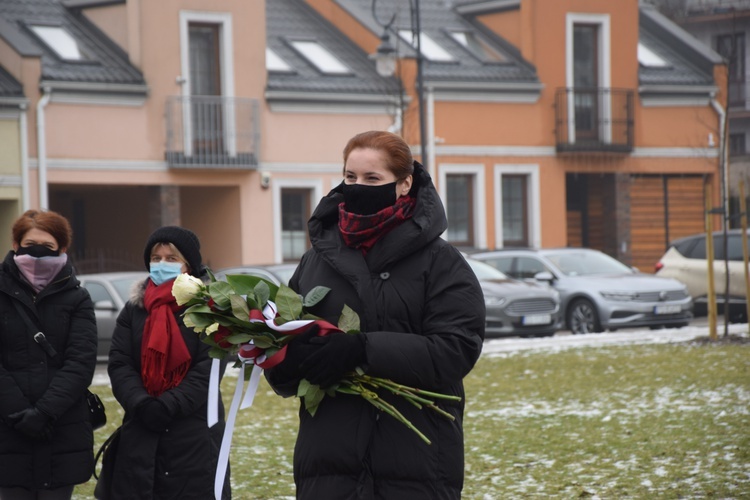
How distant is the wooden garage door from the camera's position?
3550 centimetres

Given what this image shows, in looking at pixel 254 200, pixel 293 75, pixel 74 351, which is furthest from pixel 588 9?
pixel 74 351

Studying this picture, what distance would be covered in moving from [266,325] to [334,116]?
87.0ft

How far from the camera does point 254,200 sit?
98.5ft

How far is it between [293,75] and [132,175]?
4803mm

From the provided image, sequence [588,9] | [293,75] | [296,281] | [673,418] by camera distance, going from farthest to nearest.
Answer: [588,9], [293,75], [673,418], [296,281]

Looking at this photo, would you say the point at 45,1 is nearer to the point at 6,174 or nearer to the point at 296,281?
the point at 6,174

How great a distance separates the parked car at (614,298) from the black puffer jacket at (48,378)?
53.1 ft

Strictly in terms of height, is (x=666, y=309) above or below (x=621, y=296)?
below

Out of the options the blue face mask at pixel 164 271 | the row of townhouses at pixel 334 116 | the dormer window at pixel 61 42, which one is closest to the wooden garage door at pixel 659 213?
the row of townhouses at pixel 334 116

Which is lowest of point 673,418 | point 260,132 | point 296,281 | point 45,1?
point 673,418

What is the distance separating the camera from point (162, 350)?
6.16 m

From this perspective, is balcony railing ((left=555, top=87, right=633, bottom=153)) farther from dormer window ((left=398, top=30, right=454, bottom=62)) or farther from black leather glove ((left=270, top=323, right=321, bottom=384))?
black leather glove ((left=270, top=323, right=321, bottom=384))

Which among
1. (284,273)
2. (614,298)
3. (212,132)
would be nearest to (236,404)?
(284,273)

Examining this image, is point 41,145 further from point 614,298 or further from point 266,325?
point 266,325
